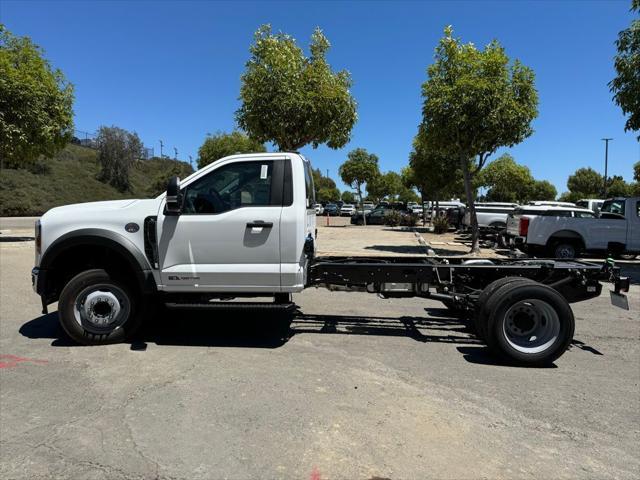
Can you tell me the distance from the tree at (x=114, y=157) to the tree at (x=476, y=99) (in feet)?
173

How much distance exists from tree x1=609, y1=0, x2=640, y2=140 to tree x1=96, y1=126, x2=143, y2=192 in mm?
57073

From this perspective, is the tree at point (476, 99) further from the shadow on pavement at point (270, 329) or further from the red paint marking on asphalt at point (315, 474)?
the red paint marking on asphalt at point (315, 474)

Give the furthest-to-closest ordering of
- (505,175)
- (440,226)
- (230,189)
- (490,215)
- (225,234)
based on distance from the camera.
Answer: (505,175), (440,226), (490,215), (230,189), (225,234)

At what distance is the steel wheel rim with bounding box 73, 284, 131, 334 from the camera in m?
5.52

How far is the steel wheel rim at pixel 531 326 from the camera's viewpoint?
5184 millimetres

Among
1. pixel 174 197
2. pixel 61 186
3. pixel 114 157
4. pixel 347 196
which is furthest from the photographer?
pixel 347 196

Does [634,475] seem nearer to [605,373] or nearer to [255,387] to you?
[605,373]

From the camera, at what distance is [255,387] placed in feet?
14.5

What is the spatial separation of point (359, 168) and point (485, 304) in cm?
3896

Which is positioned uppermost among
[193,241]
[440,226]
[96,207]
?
[96,207]

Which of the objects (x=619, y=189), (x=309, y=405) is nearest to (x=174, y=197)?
(x=309, y=405)

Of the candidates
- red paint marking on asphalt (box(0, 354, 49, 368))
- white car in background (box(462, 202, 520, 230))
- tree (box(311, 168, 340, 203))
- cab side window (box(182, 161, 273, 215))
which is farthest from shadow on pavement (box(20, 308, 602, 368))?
tree (box(311, 168, 340, 203))

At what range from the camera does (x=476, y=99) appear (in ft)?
45.8

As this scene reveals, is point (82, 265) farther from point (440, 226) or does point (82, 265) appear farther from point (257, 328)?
point (440, 226)
